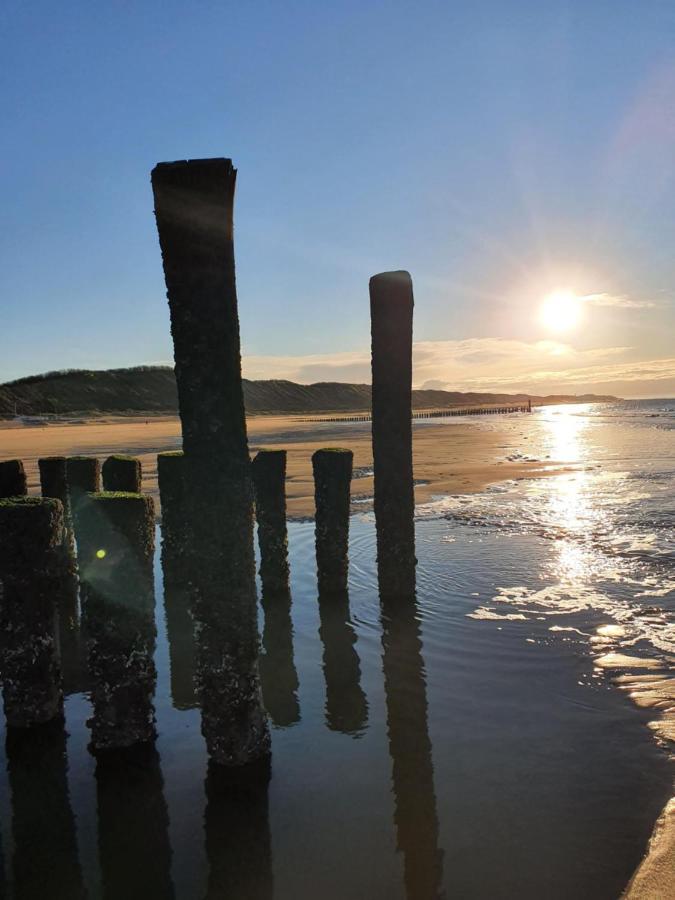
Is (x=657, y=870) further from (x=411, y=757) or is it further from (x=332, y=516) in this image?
(x=332, y=516)

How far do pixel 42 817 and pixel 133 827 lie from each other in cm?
77

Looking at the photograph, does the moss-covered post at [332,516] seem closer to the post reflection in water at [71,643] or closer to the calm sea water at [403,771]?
the calm sea water at [403,771]

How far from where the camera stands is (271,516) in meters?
9.57

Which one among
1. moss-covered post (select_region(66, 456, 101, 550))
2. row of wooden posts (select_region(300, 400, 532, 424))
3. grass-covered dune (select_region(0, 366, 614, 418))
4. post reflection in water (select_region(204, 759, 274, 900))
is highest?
grass-covered dune (select_region(0, 366, 614, 418))

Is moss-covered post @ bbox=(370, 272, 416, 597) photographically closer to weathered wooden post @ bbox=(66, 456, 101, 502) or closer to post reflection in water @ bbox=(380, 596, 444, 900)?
post reflection in water @ bbox=(380, 596, 444, 900)

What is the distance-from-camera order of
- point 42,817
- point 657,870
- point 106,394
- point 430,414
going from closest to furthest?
point 657,870 < point 42,817 < point 430,414 < point 106,394

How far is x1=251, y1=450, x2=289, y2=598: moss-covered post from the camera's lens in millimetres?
9547

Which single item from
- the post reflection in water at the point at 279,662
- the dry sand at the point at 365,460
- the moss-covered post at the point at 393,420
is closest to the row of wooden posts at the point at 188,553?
the post reflection in water at the point at 279,662

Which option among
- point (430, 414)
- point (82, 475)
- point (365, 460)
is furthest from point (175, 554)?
point (430, 414)

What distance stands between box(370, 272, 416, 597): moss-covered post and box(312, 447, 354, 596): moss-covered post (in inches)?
24.6

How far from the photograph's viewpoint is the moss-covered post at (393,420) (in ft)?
29.1

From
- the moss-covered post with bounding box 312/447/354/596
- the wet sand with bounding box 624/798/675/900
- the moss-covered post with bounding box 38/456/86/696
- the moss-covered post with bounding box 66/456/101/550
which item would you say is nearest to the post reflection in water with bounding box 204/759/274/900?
the wet sand with bounding box 624/798/675/900

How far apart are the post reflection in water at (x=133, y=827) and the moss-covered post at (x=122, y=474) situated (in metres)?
4.82

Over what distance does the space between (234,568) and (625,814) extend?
135 inches
